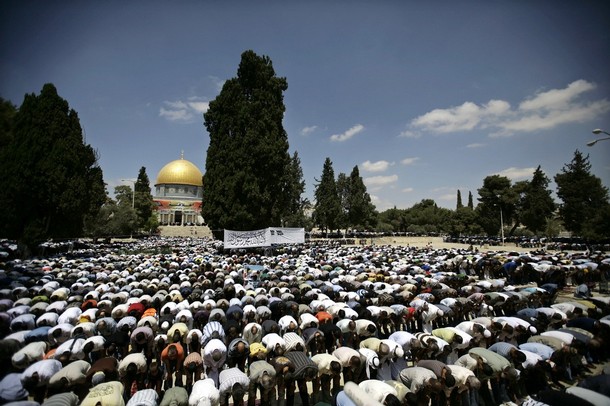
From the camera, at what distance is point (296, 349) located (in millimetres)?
6504

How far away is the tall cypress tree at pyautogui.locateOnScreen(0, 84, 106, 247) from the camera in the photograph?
22.6 meters

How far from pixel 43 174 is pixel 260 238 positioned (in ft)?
57.0

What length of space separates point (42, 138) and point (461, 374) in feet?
102

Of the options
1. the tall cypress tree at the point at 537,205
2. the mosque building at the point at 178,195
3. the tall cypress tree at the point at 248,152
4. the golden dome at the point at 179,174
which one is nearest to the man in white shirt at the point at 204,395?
the tall cypress tree at the point at 248,152

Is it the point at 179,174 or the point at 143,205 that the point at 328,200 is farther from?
the point at 179,174

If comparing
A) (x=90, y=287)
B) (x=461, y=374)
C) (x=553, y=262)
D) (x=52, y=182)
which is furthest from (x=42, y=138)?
(x=553, y=262)

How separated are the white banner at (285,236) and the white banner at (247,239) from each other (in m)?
0.42

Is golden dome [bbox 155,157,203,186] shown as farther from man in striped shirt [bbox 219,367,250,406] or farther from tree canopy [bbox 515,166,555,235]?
man in striped shirt [bbox 219,367,250,406]

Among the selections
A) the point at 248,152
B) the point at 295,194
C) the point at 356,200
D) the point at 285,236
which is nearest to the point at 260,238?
the point at 285,236

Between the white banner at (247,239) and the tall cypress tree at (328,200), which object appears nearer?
the white banner at (247,239)

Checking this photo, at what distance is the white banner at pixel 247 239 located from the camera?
2297 centimetres

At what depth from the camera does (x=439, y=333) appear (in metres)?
7.07

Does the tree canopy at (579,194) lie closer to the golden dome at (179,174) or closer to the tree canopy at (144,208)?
the tree canopy at (144,208)

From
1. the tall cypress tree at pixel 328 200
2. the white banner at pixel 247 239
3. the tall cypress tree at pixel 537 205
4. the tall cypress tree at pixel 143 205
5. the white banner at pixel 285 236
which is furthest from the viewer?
the tall cypress tree at pixel 143 205
